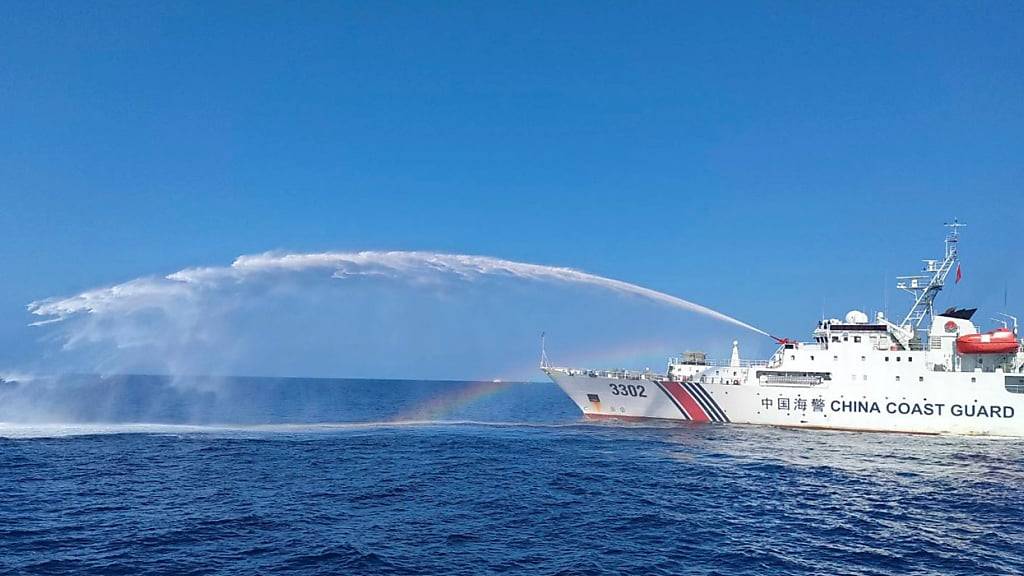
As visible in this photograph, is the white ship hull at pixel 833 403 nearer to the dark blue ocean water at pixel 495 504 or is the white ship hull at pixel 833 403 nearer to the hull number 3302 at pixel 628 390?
the hull number 3302 at pixel 628 390

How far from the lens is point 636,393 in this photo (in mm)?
52469

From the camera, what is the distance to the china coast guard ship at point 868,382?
44844 millimetres

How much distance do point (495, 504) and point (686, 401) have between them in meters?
31.3

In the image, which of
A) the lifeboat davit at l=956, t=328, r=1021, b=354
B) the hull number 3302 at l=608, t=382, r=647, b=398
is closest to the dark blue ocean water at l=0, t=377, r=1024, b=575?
the lifeboat davit at l=956, t=328, r=1021, b=354

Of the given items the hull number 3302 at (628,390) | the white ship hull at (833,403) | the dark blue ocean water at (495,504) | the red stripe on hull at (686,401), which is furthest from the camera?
the hull number 3302 at (628,390)

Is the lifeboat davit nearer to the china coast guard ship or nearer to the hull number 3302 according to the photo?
the china coast guard ship

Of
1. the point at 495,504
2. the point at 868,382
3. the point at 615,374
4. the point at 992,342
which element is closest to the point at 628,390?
the point at 615,374

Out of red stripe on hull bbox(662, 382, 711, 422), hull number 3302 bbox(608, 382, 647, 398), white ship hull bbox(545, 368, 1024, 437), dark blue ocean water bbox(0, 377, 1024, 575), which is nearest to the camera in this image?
dark blue ocean water bbox(0, 377, 1024, 575)

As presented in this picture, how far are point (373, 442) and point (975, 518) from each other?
102ft

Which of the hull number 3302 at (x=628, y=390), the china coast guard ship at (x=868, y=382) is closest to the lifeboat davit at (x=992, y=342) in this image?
the china coast guard ship at (x=868, y=382)

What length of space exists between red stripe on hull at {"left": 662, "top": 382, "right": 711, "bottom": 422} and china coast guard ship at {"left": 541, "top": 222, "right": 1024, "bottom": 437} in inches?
3.2

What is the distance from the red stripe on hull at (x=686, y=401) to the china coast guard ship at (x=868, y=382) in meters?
0.08

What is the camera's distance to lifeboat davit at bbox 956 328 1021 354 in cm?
4462

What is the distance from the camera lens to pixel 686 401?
50906 mm
